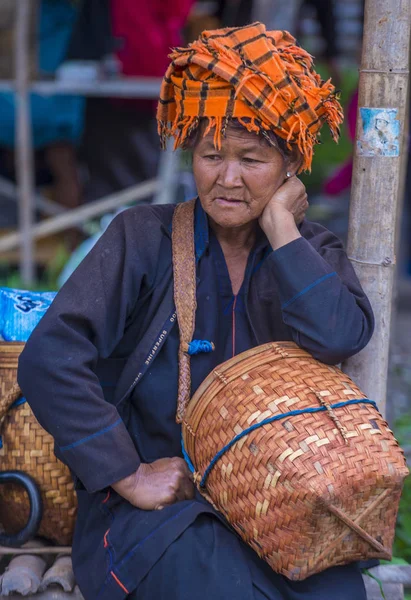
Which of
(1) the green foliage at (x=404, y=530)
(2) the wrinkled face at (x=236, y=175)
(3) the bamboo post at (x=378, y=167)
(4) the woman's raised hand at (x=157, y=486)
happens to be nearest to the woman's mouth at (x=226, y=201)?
(2) the wrinkled face at (x=236, y=175)

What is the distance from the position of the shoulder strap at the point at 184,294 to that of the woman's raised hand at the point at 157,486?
5.7 inches

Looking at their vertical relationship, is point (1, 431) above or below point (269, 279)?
below

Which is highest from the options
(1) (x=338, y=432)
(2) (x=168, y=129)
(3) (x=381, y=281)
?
(2) (x=168, y=129)

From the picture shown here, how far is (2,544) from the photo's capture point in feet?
8.41

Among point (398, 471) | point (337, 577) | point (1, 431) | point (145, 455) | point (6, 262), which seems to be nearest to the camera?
point (398, 471)

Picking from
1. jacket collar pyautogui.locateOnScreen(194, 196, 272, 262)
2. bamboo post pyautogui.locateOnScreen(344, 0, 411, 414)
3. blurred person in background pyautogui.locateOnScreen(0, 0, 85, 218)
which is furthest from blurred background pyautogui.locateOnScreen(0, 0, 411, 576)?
jacket collar pyautogui.locateOnScreen(194, 196, 272, 262)

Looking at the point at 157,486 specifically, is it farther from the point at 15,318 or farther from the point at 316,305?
the point at 15,318

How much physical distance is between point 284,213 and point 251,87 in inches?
14.8

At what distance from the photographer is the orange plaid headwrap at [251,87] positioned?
225 centimetres

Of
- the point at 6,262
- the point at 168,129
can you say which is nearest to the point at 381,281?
the point at 168,129

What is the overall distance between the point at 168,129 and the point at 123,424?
0.89 meters

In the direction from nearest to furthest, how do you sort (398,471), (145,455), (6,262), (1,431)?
(398,471)
(145,455)
(1,431)
(6,262)

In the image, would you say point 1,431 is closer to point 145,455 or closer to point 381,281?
point 145,455

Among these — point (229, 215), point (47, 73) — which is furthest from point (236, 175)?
point (47, 73)
